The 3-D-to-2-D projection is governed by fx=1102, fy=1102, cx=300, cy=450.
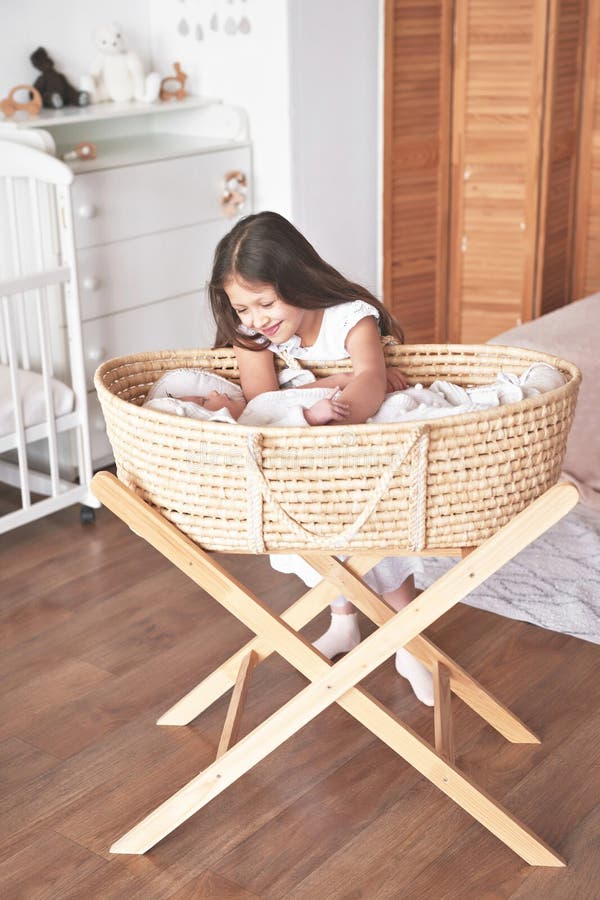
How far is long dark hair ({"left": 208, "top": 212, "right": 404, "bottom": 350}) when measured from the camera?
1.71m

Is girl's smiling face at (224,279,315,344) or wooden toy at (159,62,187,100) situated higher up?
wooden toy at (159,62,187,100)

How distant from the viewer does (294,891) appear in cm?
158

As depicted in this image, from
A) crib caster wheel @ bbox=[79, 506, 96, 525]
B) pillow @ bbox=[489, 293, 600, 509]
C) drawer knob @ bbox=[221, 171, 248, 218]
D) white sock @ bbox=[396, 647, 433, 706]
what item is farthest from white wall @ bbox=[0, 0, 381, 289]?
white sock @ bbox=[396, 647, 433, 706]

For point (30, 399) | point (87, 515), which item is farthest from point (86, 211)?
point (87, 515)

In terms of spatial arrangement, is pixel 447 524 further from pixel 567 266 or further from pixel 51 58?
pixel 567 266

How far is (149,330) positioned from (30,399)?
1.81 ft

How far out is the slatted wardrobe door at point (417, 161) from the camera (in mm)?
3697

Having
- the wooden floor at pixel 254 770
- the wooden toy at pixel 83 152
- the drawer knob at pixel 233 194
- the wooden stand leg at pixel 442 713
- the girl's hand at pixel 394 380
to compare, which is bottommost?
the wooden floor at pixel 254 770

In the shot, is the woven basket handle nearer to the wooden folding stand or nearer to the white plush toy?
the wooden folding stand

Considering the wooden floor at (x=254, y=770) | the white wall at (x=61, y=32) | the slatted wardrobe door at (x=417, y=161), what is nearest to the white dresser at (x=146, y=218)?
the white wall at (x=61, y=32)

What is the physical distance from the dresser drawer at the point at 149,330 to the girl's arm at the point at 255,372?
1096mm

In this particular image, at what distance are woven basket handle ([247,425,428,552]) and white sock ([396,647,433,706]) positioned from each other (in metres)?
0.62

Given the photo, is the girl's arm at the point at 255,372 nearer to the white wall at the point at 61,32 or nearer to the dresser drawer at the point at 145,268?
the dresser drawer at the point at 145,268

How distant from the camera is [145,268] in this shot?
3.08m
